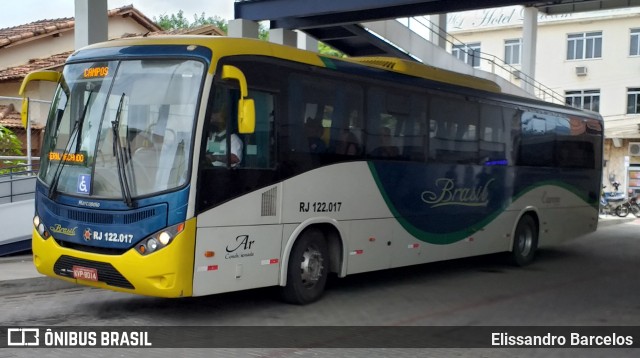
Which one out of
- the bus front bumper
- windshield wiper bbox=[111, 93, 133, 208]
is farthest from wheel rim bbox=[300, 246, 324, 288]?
windshield wiper bbox=[111, 93, 133, 208]

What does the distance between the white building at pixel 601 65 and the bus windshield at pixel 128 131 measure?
37.7 meters

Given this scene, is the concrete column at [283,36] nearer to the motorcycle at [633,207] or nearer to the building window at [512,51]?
the motorcycle at [633,207]

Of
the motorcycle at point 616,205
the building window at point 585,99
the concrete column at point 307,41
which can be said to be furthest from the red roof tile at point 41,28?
the building window at point 585,99

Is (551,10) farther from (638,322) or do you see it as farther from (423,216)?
(638,322)

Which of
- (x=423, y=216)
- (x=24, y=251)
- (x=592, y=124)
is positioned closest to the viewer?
(x=423, y=216)

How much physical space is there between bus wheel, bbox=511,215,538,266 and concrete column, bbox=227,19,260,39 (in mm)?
7066

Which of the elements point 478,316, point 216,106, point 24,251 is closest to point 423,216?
point 478,316

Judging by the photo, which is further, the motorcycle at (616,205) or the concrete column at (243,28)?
the motorcycle at (616,205)

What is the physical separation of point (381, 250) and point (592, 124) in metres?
9.22

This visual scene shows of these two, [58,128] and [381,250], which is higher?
[58,128]

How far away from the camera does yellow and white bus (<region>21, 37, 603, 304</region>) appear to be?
846 centimetres

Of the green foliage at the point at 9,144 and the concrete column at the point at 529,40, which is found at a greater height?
the concrete column at the point at 529,40

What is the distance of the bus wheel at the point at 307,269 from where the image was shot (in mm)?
9922

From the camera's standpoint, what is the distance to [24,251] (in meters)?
14.6
